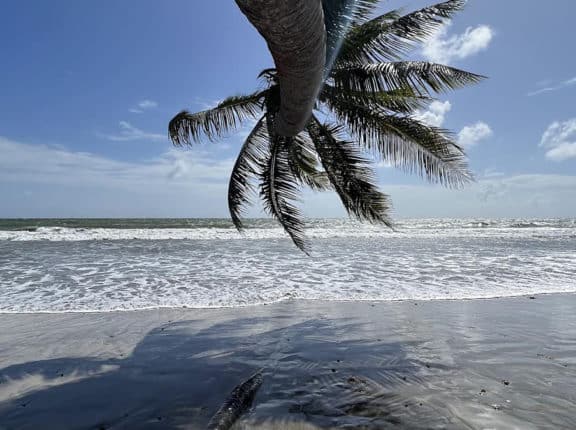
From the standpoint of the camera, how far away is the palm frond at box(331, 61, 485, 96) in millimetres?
6004

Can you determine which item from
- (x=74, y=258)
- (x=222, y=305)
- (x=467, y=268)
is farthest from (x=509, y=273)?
→ (x=74, y=258)

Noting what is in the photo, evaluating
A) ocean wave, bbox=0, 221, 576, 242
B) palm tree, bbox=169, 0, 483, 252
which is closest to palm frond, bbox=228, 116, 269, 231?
palm tree, bbox=169, 0, 483, 252

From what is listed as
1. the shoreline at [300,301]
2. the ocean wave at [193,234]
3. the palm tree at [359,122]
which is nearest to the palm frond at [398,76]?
the palm tree at [359,122]

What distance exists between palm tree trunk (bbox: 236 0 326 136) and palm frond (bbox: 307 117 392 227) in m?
3.49

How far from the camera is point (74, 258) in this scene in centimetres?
1576

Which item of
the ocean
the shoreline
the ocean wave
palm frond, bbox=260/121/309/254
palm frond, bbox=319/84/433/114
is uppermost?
palm frond, bbox=319/84/433/114

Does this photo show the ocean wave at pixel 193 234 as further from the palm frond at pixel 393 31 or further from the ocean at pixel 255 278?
the palm frond at pixel 393 31

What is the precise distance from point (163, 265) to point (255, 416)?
36.9 ft

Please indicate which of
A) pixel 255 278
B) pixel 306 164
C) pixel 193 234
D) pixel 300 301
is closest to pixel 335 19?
pixel 306 164

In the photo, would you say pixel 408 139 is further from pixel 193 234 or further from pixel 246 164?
pixel 193 234

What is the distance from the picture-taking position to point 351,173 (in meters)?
7.00

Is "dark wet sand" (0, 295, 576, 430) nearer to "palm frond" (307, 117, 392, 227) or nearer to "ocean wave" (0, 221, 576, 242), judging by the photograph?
"palm frond" (307, 117, 392, 227)

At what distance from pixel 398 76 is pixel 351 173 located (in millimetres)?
1802

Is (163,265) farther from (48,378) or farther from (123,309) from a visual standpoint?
(48,378)
